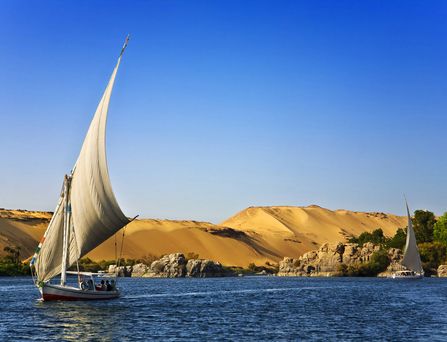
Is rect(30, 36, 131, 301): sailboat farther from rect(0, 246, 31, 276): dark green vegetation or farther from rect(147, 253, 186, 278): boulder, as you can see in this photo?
rect(147, 253, 186, 278): boulder

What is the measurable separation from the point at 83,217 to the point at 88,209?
0.93 m

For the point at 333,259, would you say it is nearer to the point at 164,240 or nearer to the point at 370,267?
the point at 370,267

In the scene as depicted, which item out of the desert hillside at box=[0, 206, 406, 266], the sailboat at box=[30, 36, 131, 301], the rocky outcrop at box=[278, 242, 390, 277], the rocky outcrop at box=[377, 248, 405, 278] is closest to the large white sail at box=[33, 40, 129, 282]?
the sailboat at box=[30, 36, 131, 301]

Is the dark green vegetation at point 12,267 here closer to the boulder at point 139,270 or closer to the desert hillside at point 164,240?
the boulder at point 139,270

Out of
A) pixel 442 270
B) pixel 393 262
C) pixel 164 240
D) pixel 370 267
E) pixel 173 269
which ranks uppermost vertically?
pixel 164 240

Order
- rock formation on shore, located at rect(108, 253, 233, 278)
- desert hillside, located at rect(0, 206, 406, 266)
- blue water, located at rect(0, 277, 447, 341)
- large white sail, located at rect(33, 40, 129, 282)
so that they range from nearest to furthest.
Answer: blue water, located at rect(0, 277, 447, 341) → large white sail, located at rect(33, 40, 129, 282) → rock formation on shore, located at rect(108, 253, 233, 278) → desert hillside, located at rect(0, 206, 406, 266)

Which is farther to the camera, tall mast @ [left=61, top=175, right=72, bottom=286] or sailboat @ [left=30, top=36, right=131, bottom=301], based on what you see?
tall mast @ [left=61, top=175, right=72, bottom=286]

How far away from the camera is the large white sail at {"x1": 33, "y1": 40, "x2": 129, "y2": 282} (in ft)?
153

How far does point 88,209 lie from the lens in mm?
47781

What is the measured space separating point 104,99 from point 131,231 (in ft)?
450

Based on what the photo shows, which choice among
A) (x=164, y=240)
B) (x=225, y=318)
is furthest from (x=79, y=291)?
(x=164, y=240)

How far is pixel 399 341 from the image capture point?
3288 centimetres

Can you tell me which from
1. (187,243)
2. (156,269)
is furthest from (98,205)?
(187,243)

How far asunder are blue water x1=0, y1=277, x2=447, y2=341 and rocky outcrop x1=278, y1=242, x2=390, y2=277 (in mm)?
66310
